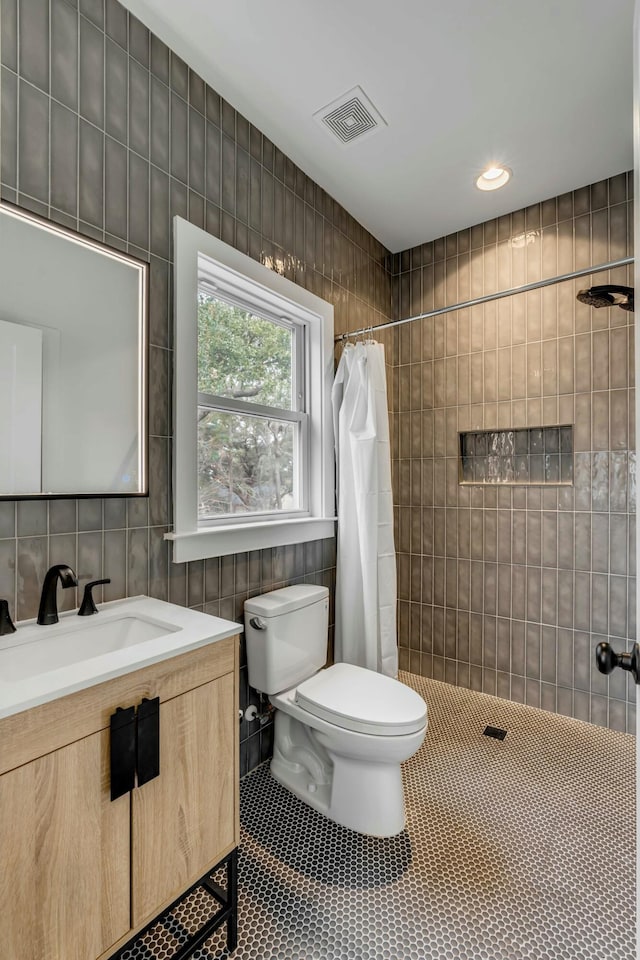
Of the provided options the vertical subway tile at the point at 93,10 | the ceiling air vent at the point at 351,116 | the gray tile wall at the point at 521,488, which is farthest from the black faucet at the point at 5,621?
the gray tile wall at the point at 521,488

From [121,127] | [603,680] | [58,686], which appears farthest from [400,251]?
[58,686]

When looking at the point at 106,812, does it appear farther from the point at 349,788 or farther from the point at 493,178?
the point at 493,178

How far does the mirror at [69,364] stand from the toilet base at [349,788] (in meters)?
1.16

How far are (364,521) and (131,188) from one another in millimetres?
1543

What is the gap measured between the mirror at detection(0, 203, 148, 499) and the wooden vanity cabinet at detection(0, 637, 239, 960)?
586mm

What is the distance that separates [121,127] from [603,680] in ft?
9.76

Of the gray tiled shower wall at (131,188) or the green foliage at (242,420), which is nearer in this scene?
the gray tiled shower wall at (131,188)

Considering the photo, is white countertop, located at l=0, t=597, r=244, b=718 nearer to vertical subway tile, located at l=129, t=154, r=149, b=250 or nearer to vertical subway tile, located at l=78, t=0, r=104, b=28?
vertical subway tile, located at l=129, t=154, r=149, b=250

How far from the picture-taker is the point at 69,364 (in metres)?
1.29

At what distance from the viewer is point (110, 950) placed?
93 centimetres

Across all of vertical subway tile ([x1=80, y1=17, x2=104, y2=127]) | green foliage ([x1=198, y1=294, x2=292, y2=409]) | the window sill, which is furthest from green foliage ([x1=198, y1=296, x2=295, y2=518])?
vertical subway tile ([x1=80, y1=17, x2=104, y2=127])

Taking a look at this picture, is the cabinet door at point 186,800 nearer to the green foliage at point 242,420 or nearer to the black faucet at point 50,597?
the black faucet at point 50,597

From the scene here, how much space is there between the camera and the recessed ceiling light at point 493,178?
216 cm

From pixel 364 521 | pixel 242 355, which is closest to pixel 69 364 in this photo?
pixel 242 355
